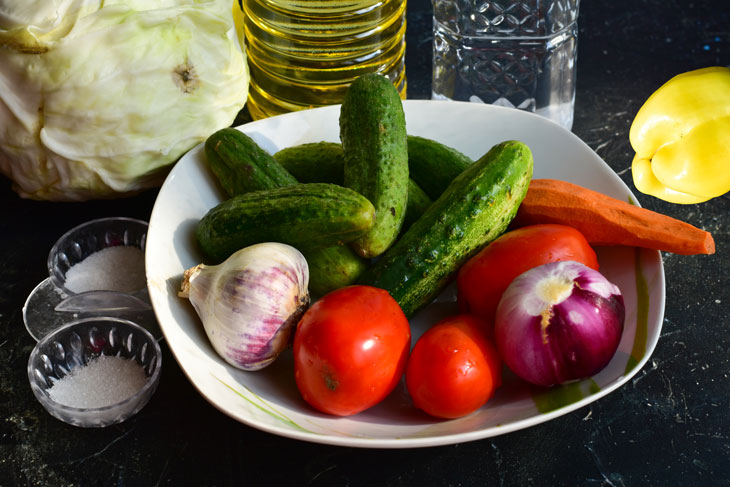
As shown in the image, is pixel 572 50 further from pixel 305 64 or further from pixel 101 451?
pixel 101 451

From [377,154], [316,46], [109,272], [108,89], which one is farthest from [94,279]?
[316,46]

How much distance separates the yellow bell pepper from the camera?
1119mm

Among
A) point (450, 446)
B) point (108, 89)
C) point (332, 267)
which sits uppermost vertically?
point (108, 89)

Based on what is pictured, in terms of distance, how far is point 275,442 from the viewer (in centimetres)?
90

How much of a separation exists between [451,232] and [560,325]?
0.22m

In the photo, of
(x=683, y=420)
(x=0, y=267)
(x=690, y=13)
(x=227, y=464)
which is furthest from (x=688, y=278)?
(x=0, y=267)

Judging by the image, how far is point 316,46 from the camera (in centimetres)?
134

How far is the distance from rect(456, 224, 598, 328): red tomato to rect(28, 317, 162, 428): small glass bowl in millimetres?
395

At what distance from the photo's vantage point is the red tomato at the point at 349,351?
812mm

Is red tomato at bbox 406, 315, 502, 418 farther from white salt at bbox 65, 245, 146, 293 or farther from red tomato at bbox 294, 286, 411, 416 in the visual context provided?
white salt at bbox 65, 245, 146, 293

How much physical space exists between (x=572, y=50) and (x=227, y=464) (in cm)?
102

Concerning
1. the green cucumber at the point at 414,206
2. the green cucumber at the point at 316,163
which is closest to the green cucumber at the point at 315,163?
the green cucumber at the point at 316,163

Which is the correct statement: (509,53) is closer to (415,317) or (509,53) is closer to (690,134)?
(690,134)

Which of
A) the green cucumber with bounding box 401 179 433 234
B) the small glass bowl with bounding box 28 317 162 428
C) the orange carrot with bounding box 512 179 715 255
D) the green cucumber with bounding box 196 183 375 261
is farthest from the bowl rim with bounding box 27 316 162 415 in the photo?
the orange carrot with bounding box 512 179 715 255
